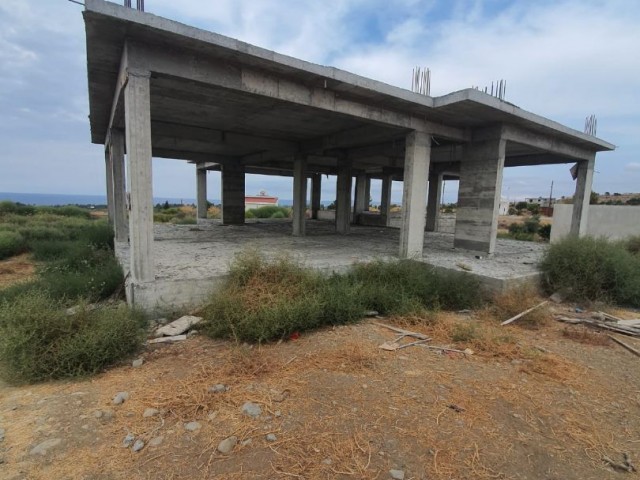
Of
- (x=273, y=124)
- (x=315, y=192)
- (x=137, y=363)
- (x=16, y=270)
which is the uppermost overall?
Result: (x=273, y=124)

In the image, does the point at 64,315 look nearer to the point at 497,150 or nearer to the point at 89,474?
the point at 89,474

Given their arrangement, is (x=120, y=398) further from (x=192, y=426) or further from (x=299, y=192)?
(x=299, y=192)

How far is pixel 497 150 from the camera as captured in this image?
340 inches

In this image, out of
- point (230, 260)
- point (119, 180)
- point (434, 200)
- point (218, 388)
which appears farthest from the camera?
point (434, 200)

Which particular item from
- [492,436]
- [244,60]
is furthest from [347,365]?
[244,60]

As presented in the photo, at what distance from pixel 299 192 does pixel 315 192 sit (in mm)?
11636

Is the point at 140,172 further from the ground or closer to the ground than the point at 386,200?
further from the ground

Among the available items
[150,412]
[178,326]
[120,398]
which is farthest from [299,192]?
[150,412]

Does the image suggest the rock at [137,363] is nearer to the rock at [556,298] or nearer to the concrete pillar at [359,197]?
the rock at [556,298]

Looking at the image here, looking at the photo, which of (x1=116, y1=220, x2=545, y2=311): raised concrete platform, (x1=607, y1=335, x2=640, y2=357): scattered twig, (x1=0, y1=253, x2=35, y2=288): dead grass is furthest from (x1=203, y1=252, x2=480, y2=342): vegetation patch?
(x1=0, y1=253, x2=35, y2=288): dead grass

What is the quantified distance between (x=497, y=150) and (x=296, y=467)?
869 centimetres

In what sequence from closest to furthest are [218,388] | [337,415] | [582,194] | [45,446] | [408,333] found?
[45,446] → [337,415] → [218,388] → [408,333] → [582,194]

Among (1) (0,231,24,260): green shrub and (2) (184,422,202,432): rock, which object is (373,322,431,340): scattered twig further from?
(1) (0,231,24,260): green shrub

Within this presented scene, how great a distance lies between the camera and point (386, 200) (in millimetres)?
20344
